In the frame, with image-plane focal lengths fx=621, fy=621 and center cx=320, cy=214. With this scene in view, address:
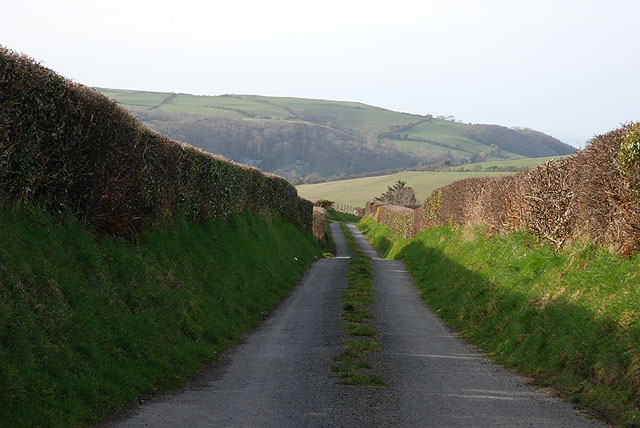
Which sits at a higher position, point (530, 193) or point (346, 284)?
point (530, 193)

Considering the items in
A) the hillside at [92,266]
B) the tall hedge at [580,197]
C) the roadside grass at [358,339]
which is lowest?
the roadside grass at [358,339]

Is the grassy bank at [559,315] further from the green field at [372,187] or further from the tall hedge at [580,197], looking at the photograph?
the green field at [372,187]

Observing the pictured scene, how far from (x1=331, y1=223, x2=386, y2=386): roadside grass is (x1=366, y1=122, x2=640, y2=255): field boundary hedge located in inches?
187

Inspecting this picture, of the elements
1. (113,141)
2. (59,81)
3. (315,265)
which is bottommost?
(315,265)

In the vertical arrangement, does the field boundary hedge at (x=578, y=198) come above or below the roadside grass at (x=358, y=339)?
above

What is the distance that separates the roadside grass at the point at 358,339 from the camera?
9.04m

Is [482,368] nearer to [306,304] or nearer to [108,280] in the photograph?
[108,280]

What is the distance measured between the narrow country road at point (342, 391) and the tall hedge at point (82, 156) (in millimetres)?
3706

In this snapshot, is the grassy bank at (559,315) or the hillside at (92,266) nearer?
the hillside at (92,266)

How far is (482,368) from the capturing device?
1032 cm

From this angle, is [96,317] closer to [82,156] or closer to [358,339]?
[82,156]

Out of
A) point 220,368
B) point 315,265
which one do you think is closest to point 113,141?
point 220,368

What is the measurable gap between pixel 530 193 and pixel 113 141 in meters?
10.9

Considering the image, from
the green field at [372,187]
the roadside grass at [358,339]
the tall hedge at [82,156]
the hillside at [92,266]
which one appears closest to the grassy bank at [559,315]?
the roadside grass at [358,339]
